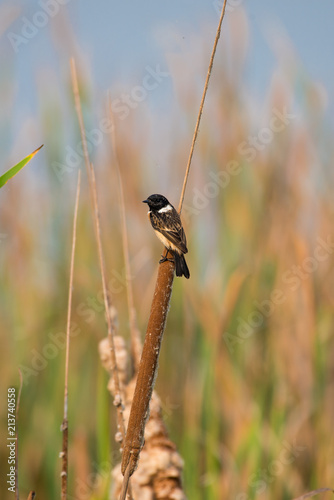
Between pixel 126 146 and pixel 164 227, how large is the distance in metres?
1.42

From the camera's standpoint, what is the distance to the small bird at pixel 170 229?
3.43 feet

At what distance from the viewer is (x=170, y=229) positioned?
1.10m

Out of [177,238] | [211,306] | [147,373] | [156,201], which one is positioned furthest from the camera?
[211,306]

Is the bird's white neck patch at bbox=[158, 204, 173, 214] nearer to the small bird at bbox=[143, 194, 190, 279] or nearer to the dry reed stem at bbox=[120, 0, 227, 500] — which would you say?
the small bird at bbox=[143, 194, 190, 279]

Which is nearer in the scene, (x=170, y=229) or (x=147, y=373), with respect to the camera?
(x=147, y=373)

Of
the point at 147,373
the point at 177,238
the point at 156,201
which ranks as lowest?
the point at 147,373

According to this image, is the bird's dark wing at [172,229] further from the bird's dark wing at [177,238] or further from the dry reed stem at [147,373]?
the dry reed stem at [147,373]

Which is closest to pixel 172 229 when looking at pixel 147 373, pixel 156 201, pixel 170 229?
pixel 170 229

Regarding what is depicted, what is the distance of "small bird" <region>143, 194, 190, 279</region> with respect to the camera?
3.43ft

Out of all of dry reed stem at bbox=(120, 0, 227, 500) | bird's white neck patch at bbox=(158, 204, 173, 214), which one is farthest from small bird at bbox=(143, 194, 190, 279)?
dry reed stem at bbox=(120, 0, 227, 500)

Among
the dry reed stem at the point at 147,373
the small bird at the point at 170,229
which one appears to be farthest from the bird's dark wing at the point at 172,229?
the dry reed stem at the point at 147,373

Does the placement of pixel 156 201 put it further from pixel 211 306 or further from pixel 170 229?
pixel 211 306

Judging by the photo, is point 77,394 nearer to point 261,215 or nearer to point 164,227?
point 261,215

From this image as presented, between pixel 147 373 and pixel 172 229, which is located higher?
pixel 172 229
